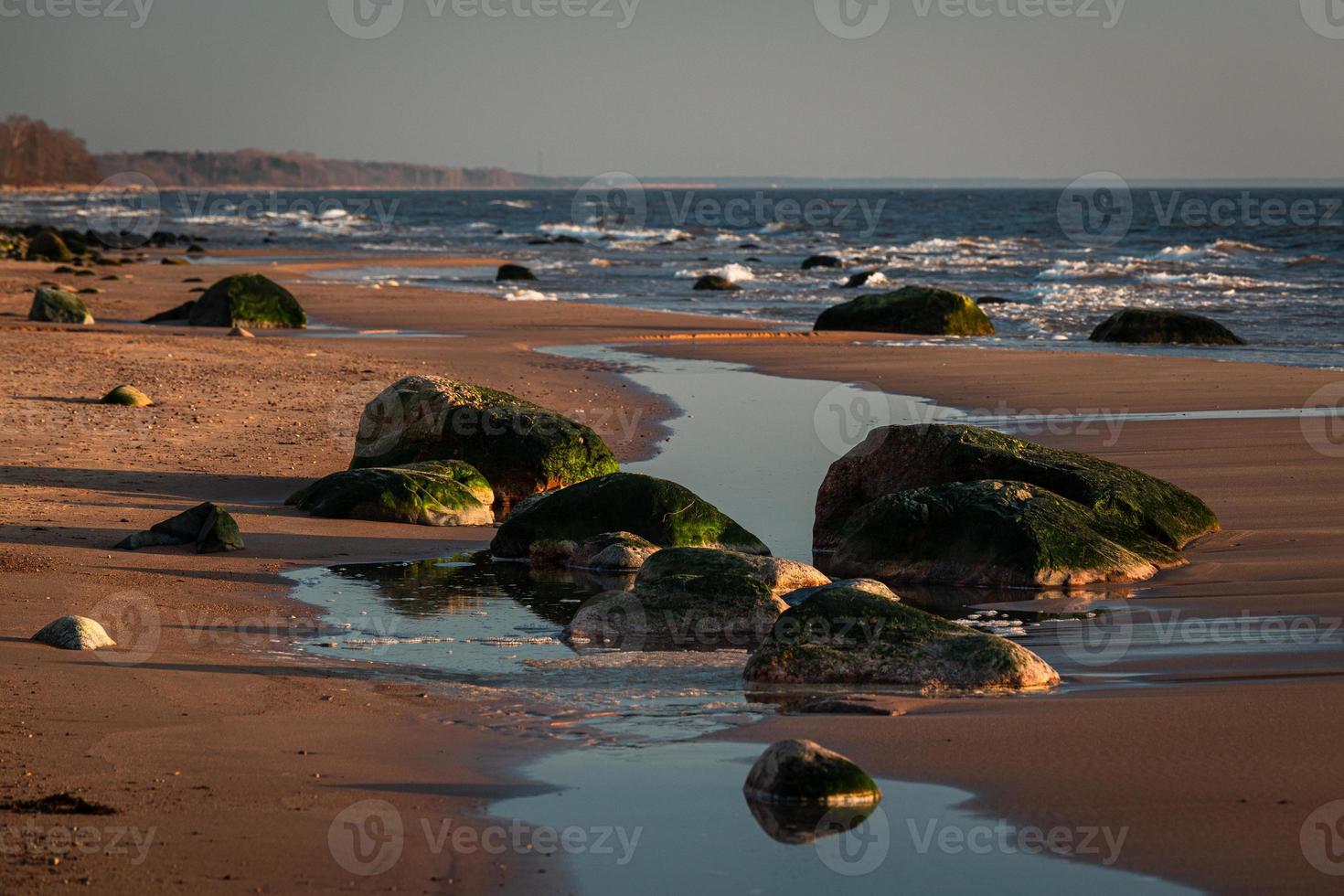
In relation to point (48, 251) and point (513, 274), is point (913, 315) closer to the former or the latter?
point (513, 274)

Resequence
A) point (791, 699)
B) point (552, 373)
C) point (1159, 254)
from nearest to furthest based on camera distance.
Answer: point (791, 699) < point (552, 373) < point (1159, 254)

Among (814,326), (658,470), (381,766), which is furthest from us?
(814,326)

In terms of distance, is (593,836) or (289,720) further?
(289,720)

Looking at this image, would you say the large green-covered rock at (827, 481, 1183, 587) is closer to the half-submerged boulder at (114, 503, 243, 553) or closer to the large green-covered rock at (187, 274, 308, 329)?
the half-submerged boulder at (114, 503, 243, 553)

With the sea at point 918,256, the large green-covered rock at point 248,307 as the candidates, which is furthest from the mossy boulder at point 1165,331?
the large green-covered rock at point 248,307

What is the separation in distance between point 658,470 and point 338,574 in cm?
348

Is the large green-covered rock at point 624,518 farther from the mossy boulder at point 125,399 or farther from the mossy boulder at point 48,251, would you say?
the mossy boulder at point 48,251

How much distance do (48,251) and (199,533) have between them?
35.9 metres

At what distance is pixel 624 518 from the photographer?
8.45 metres

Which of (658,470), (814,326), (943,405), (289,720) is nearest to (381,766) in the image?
(289,720)

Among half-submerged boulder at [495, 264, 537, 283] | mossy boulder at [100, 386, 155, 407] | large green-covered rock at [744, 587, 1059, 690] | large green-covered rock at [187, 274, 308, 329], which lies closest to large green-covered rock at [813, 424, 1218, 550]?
large green-covered rock at [744, 587, 1059, 690]

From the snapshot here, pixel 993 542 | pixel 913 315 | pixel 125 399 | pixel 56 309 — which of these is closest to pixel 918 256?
pixel 913 315

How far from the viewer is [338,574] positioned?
7.79 m

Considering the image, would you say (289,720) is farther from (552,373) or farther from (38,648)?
(552,373)
